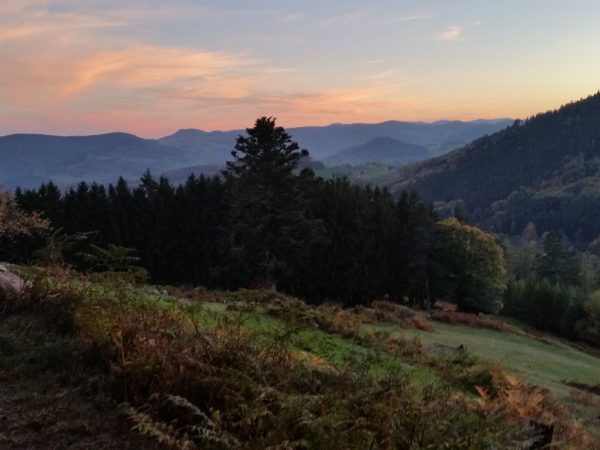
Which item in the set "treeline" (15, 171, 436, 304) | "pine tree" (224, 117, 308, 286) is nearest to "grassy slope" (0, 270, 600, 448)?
"pine tree" (224, 117, 308, 286)

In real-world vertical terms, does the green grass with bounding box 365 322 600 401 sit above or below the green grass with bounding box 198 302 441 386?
below

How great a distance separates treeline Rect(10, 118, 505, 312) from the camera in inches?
2184

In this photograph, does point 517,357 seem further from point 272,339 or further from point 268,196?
point 268,196

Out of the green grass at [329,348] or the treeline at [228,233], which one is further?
the treeline at [228,233]

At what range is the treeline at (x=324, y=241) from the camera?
182ft

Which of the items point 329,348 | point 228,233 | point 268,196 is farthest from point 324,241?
point 329,348

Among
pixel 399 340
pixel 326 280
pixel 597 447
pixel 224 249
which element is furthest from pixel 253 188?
pixel 597 447

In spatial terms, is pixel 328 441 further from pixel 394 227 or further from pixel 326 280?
pixel 394 227

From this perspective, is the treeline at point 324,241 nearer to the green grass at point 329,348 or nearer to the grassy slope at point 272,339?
the grassy slope at point 272,339

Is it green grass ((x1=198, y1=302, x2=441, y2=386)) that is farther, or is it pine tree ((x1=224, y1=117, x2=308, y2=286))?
pine tree ((x1=224, y1=117, x2=308, y2=286))

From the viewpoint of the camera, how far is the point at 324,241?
2062 inches

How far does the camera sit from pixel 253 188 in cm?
4119

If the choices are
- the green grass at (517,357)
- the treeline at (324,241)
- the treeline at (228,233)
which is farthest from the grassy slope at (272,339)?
the treeline at (228,233)

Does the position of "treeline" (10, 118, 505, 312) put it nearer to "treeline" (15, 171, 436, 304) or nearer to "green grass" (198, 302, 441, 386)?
"treeline" (15, 171, 436, 304)
